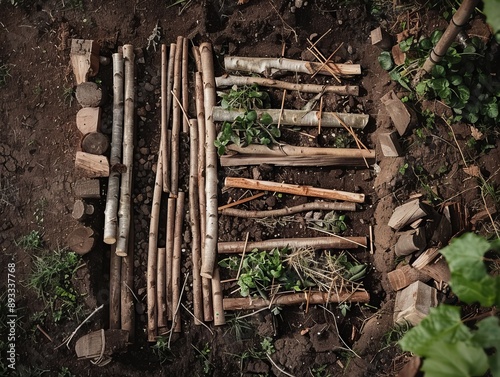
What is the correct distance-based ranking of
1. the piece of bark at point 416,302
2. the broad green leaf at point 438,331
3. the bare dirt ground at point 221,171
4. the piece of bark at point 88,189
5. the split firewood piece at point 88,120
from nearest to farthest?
the broad green leaf at point 438,331, the piece of bark at point 416,302, the bare dirt ground at point 221,171, the piece of bark at point 88,189, the split firewood piece at point 88,120

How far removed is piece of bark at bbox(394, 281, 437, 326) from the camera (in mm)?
5164

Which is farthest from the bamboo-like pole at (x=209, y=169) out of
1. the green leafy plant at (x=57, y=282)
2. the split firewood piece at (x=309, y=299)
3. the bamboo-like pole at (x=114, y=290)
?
the green leafy plant at (x=57, y=282)

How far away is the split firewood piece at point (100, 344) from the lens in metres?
5.51

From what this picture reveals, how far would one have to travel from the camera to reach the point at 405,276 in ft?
17.8

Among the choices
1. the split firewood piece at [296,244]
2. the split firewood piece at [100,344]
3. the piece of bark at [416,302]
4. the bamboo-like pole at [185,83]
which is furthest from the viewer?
the bamboo-like pole at [185,83]

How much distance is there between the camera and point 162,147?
19.8 ft

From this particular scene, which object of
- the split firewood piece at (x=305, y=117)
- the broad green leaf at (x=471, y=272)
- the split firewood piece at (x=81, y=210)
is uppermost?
the split firewood piece at (x=305, y=117)

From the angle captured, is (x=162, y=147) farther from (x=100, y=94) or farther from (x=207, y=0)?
(x=207, y=0)

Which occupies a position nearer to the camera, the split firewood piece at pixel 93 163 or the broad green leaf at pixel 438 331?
the broad green leaf at pixel 438 331

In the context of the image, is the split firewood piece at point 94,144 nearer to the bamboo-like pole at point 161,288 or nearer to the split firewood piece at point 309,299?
the bamboo-like pole at point 161,288

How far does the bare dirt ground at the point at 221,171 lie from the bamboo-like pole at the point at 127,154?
0.42 feet

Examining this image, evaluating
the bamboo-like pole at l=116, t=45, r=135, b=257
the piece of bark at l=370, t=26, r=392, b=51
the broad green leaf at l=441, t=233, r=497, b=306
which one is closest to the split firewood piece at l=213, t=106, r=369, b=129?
the piece of bark at l=370, t=26, r=392, b=51

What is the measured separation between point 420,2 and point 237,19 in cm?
186

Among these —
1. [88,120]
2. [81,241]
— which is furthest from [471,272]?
[88,120]
